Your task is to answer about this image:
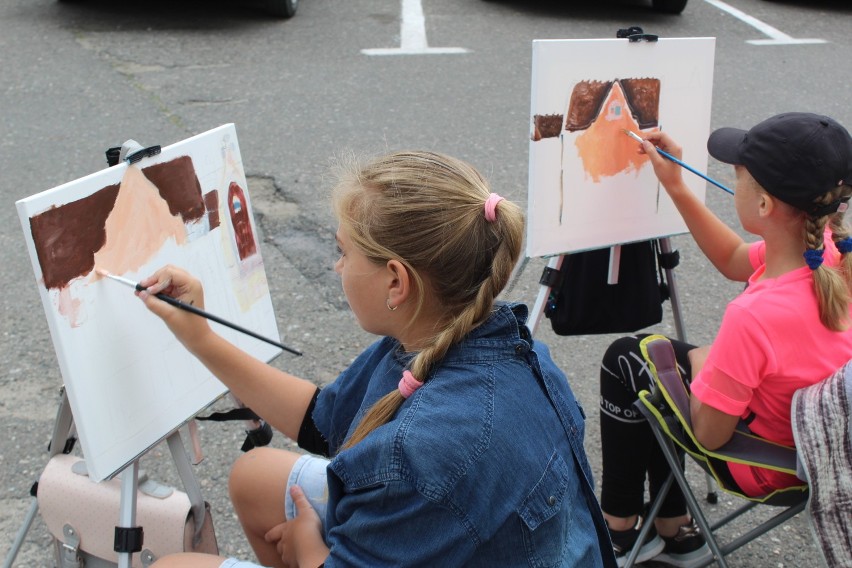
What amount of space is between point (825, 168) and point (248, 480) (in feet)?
4.14

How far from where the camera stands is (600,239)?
227 cm

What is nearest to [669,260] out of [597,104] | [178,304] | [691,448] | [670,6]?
[597,104]

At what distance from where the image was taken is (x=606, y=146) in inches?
87.9

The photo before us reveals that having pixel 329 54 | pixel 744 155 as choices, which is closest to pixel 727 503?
pixel 744 155

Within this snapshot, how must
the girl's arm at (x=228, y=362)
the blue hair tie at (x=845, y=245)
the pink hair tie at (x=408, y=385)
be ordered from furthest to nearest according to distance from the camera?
1. the blue hair tie at (x=845, y=245)
2. the girl's arm at (x=228, y=362)
3. the pink hair tie at (x=408, y=385)

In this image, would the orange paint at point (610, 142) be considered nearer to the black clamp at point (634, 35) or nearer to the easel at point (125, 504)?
the black clamp at point (634, 35)

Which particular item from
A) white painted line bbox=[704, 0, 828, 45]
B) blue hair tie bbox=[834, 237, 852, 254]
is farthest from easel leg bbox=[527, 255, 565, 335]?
white painted line bbox=[704, 0, 828, 45]

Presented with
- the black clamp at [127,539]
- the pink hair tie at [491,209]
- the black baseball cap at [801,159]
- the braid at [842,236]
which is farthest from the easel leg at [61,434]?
the braid at [842,236]

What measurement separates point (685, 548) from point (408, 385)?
1227mm

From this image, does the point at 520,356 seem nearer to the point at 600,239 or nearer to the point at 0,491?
the point at 600,239

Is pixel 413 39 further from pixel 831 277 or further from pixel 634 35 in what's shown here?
pixel 831 277

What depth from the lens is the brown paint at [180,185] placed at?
5.53 ft

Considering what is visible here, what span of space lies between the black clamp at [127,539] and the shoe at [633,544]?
3.72 ft

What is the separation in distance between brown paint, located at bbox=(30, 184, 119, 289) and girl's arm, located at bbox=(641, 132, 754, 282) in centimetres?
128
